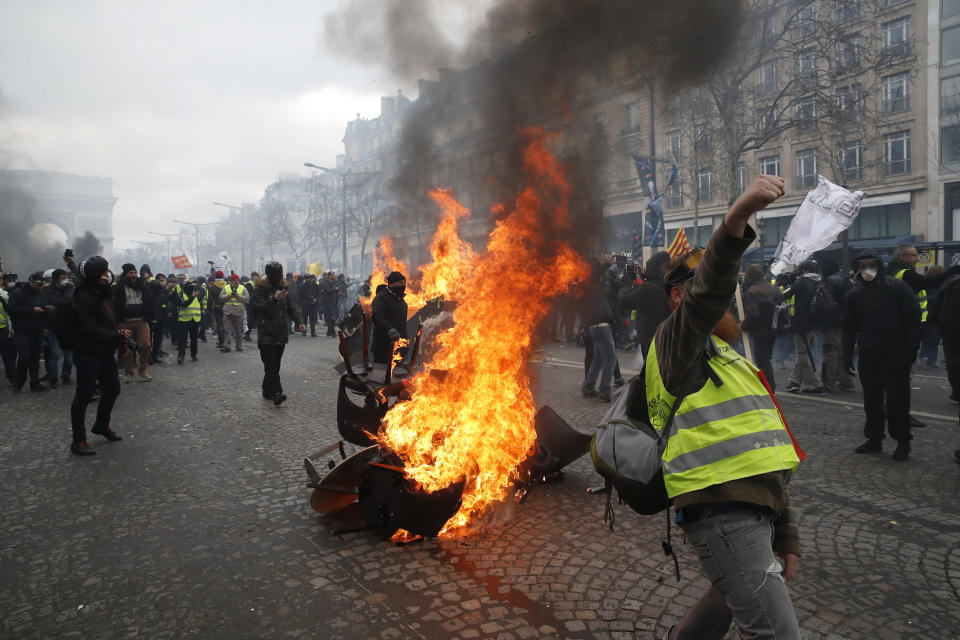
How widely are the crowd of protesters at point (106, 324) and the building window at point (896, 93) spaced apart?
31365mm

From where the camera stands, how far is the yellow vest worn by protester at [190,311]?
13023mm

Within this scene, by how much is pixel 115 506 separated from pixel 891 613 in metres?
5.16

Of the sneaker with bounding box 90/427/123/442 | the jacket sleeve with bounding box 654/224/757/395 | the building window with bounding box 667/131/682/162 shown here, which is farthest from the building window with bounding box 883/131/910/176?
the jacket sleeve with bounding box 654/224/757/395

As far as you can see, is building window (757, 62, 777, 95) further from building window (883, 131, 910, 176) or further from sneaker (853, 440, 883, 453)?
sneaker (853, 440, 883, 453)

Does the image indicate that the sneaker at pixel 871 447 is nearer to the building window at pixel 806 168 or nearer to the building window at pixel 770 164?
the building window at pixel 806 168

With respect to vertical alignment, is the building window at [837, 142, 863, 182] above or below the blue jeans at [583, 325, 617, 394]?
above

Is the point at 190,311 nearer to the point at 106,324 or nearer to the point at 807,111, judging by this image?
the point at 106,324

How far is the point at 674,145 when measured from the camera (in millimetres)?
24875

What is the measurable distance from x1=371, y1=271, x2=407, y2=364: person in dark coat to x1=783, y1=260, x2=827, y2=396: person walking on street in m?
6.08

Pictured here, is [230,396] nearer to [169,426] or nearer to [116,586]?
[169,426]

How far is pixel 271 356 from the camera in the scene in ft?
28.0

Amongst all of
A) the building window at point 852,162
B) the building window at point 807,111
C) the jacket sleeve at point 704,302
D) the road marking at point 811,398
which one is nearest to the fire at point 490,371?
the road marking at point 811,398

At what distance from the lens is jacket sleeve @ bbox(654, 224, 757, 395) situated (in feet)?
Answer: 6.02

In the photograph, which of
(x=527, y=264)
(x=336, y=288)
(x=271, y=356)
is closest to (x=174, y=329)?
(x=271, y=356)
